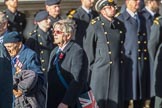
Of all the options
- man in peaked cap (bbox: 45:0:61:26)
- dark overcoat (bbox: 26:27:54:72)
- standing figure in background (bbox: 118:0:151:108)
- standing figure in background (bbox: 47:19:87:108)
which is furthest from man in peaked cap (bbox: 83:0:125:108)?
standing figure in background (bbox: 47:19:87:108)

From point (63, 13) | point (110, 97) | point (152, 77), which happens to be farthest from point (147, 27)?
point (63, 13)

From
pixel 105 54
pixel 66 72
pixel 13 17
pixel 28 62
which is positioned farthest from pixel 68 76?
pixel 13 17

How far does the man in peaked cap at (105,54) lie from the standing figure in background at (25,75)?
1.88m

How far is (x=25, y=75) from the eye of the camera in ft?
16.6

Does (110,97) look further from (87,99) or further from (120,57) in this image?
(87,99)

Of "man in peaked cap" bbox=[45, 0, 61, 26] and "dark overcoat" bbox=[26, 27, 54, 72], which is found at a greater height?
"man in peaked cap" bbox=[45, 0, 61, 26]

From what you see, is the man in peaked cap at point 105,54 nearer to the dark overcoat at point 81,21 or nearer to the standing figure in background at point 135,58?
the standing figure in background at point 135,58

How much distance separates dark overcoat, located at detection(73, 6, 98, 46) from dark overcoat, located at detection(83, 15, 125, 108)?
2.17 feet

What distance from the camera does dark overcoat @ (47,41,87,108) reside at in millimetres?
5297

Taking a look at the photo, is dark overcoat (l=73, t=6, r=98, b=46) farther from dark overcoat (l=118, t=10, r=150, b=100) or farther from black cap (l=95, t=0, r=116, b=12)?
black cap (l=95, t=0, r=116, b=12)

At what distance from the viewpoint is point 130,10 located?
7766mm

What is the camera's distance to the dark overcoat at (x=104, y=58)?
720cm

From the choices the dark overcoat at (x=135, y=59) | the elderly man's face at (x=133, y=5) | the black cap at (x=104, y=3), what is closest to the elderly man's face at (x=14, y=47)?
the black cap at (x=104, y=3)

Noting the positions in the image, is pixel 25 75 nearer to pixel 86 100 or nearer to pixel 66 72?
pixel 66 72
